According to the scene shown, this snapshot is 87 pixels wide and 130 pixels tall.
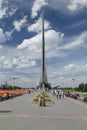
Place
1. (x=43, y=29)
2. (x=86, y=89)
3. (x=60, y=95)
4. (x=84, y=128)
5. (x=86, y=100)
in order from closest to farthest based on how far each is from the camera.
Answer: (x=84, y=128) < (x=86, y=100) < (x=60, y=95) < (x=43, y=29) < (x=86, y=89)

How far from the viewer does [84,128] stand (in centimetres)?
1575

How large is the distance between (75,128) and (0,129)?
3.68m

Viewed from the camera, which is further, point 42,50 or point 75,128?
point 42,50

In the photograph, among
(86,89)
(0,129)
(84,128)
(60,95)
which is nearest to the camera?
(0,129)

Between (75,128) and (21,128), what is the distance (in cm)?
265

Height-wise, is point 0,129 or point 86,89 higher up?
point 86,89

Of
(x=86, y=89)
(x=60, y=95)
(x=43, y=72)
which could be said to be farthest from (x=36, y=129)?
(x=86, y=89)

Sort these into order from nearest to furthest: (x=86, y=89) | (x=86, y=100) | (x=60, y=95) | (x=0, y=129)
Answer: (x=0, y=129) → (x=86, y=100) → (x=60, y=95) → (x=86, y=89)

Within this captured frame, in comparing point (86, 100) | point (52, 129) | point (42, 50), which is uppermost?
point (42, 50)

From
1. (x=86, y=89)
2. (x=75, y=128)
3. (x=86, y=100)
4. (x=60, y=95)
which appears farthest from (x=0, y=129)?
(x=86, y=89)

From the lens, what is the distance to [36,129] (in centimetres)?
1505

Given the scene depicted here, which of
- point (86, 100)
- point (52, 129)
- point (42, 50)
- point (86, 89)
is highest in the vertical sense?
point (42, 50)

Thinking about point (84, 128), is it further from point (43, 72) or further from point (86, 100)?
point (43, 72)

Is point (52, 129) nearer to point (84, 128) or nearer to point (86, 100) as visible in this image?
point (84, 128)
